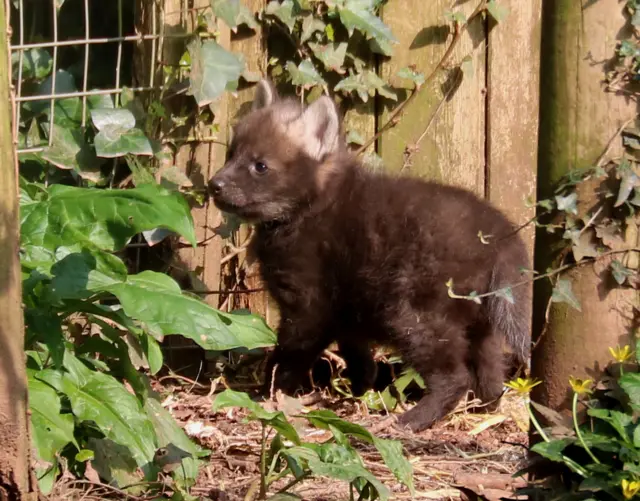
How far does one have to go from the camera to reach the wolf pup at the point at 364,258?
517 centimetres

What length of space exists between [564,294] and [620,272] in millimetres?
163

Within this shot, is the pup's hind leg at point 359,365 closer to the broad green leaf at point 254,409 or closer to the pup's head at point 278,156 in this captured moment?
the pup's head at point 278,156

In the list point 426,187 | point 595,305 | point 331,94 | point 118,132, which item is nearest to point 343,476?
point 595,305

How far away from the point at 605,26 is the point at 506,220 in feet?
8.33

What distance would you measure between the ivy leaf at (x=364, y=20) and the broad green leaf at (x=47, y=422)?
10.5ft

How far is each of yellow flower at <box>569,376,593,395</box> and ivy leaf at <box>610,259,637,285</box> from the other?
0.94 ft

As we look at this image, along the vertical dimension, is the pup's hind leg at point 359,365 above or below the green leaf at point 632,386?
below

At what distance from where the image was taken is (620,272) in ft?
9.52

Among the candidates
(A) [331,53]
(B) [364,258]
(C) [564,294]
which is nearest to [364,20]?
(A) [331,53]

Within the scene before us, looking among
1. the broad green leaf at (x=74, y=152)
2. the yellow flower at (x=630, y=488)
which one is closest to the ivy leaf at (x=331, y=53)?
the broad green leaf at (x=74, y=152)

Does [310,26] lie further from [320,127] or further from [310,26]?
[320,127]

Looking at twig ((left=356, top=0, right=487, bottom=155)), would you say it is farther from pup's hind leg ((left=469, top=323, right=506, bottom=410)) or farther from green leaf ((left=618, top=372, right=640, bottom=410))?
green leaf ((left=618, top=372, right=640, bottom=410))

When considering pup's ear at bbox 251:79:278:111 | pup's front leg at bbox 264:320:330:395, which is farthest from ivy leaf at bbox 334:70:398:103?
pup's front leg at bbox 264:320:330:395

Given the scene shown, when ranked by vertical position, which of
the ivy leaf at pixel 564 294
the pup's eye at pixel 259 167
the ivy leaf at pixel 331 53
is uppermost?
the ivy leaf at pixel 331 53
